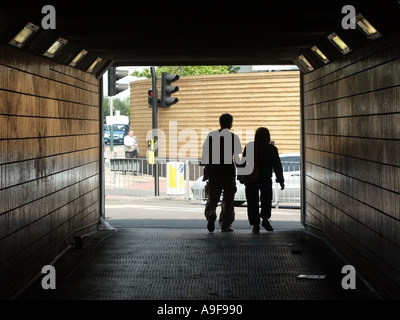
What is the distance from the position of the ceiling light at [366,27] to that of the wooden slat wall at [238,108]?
23157mm

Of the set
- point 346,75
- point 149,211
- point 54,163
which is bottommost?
point 149,211

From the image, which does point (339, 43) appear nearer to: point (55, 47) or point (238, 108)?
point (55, 47)

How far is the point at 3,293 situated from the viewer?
25.4 ft

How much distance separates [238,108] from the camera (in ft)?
110

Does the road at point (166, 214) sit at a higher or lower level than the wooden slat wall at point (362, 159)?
lower

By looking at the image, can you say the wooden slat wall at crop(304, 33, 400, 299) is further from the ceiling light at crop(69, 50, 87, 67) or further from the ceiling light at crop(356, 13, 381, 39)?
the ceiling light at crop(69, 50, 87, 67)

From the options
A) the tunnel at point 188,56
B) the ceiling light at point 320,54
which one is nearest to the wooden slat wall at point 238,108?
the tunnel at point 188,56

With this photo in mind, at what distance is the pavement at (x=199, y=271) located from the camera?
8109 millimetres

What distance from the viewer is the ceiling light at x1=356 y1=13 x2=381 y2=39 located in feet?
27.5

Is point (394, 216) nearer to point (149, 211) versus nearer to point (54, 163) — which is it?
point (54, 163)

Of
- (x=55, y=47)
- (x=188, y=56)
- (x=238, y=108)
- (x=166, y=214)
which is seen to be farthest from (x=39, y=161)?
(x=238, y=108)

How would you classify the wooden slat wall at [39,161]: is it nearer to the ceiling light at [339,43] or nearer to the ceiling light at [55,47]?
the ceiling light at [55,47]
